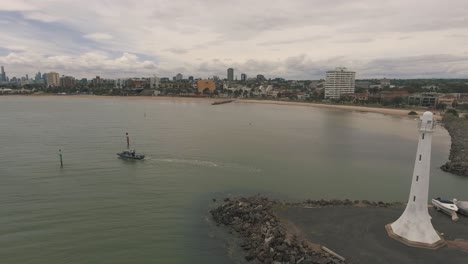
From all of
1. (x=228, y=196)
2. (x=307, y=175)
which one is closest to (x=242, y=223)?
(x=228, y=196)

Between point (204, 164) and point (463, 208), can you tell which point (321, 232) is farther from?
point (204, 164)

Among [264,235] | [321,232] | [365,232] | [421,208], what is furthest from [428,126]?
[264,235]

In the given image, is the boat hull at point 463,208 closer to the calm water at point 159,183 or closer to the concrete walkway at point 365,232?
the concrete walkway at point 365,232

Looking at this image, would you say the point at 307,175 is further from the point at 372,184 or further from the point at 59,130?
the point at 59,130

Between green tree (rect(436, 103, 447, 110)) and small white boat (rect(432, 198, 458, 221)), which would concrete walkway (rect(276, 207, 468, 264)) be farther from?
green tree (rect(436, 103, 447, 110))

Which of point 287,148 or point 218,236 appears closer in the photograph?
point 218,236
